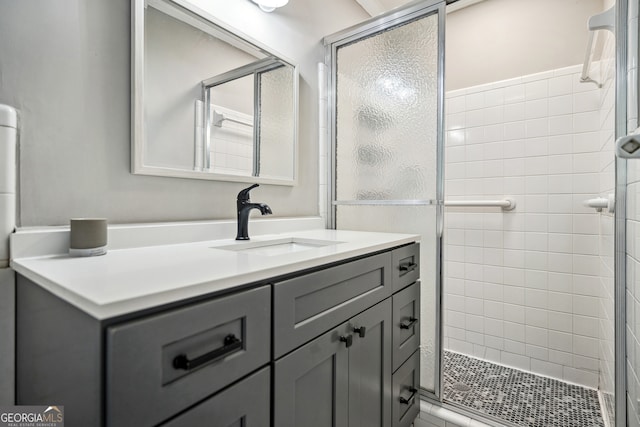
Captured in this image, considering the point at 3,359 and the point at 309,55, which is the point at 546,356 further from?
the point at 3,359

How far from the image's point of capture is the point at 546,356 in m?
1.94

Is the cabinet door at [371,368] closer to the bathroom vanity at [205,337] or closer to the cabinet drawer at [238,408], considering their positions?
the bathroom vanity at [205,337]

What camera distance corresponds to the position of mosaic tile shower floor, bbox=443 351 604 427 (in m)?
1.50

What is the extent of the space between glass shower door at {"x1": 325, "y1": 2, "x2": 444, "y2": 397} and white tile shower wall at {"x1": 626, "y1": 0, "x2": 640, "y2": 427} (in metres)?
0.65

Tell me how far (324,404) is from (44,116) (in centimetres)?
108

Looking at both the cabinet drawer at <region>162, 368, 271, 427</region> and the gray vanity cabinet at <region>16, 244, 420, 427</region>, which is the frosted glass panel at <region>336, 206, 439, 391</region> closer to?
the gray vanity cabinet at <region>16, 244, 420, 427</region>

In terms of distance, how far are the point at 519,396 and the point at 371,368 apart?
1.14 meters

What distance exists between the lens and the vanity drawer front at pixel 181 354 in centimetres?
48

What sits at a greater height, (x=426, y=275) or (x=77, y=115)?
(x=77, y=115)

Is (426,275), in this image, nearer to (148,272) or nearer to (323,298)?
(323,298)

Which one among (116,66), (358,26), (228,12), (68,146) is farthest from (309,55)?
(68,146)

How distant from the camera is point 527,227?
2.00 m

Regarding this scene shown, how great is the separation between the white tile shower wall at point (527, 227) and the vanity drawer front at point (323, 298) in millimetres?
1301

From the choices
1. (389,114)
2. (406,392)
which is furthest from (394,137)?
(406,392)
